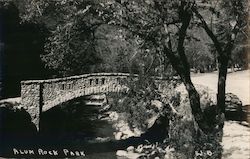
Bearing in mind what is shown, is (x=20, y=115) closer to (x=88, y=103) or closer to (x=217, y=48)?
(x=88, y=103)

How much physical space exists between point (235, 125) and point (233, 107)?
17 centimetres

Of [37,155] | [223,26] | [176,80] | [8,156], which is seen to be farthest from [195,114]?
[8,156]

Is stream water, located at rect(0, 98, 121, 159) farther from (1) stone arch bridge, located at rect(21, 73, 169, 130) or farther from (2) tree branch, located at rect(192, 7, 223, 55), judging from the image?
(2) tree branch, located at rect(192, 7, 223, 55)

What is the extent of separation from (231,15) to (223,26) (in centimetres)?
13

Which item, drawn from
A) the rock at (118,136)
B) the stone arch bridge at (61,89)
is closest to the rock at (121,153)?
the rock at (118,136)

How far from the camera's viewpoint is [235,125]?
3.58 m

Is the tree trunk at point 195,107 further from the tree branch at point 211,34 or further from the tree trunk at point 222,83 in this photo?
the tree branch at point 211,34

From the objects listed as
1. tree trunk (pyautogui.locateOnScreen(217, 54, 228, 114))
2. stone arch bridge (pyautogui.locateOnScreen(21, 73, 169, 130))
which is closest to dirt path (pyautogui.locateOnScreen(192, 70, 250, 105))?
tree trunk (pyautogui.locateOnScreen(217, 54, 228, 114))

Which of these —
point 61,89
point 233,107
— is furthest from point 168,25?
point 61,89

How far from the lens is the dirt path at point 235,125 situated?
3.30 m

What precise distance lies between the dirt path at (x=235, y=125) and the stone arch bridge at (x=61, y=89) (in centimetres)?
64

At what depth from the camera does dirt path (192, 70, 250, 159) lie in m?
3.30

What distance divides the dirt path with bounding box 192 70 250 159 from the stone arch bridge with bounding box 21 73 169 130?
640 mm

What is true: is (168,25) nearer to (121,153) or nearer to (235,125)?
(235,125)
